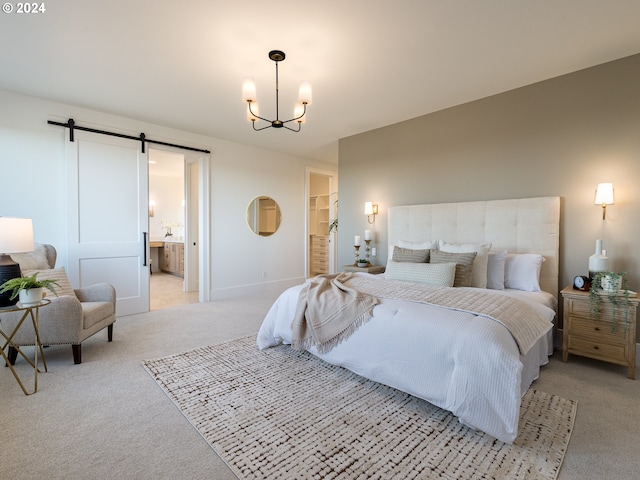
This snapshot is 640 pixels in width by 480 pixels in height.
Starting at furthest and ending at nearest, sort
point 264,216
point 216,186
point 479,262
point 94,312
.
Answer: point 264,216 < point 216,186 < point 479,262 < point 94,312

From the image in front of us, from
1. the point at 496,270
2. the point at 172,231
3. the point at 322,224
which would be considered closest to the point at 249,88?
the point at 496,270

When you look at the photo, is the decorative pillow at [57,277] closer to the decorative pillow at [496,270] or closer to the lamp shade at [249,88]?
the lamp shade at [249,88]

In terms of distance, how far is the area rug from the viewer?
5.07 feet

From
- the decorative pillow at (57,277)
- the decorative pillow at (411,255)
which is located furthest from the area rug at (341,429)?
the decorative pillow at (411,255)

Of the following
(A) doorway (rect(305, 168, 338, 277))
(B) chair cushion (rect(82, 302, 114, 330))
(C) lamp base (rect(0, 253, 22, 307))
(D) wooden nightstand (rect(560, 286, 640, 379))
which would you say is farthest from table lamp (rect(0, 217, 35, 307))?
(A) doorway (rect(305, 168, 338, 277))

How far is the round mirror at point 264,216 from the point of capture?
577 centimetres

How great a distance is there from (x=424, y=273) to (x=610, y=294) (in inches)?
56.5

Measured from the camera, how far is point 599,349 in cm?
260

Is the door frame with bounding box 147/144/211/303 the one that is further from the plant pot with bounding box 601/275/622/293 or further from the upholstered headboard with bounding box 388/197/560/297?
the plant pot with bounding box 601/275/622/293

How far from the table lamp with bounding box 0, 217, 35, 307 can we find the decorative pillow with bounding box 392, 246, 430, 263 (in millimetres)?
3417

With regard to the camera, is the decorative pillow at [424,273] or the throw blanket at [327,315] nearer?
the throw blanket at [327,315]

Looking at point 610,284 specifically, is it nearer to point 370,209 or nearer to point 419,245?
point 419,245

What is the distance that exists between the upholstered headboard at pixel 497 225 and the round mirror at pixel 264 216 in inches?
101

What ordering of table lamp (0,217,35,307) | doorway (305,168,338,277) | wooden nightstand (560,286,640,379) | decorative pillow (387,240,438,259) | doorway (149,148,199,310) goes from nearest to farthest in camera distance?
table lamp (0,217,35,307)
wooden nightstand (560,286,640,379)
decorative pillow (387,240,438,259)
doorway (149,148,199,310)
doorway (305,168,338,277)
